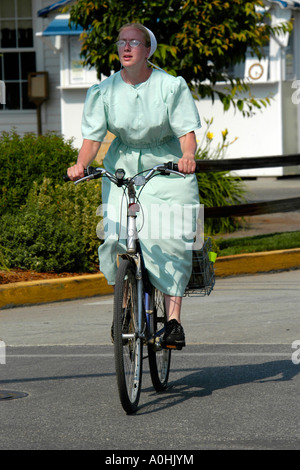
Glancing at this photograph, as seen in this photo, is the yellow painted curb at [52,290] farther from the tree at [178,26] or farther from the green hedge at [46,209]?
the tree at [178,26]

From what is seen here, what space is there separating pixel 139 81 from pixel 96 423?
1874mm

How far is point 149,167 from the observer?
557 centimetres

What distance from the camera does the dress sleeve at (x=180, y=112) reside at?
5457mm

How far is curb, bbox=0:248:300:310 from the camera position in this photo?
30.3ft

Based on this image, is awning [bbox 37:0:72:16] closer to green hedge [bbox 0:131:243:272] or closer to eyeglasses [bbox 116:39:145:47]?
green hedge [bbox 0:131:243:272]

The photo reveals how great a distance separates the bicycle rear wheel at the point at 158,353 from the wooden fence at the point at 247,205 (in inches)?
212

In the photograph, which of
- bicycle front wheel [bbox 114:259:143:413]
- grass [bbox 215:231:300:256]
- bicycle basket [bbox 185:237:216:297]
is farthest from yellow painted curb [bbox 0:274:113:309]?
bicycle front wheel [bbox 114:259:143:413]

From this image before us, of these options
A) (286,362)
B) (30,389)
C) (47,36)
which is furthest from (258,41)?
(47,36)

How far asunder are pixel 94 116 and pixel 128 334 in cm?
127

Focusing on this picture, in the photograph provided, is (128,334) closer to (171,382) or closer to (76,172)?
(76,172)

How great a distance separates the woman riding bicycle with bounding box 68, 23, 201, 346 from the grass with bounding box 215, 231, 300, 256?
552 centimetres

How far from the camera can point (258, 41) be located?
12.1 metres

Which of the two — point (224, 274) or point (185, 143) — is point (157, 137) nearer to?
point (185, 143)

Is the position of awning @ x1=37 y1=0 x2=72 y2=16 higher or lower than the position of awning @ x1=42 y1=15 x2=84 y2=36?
higher
